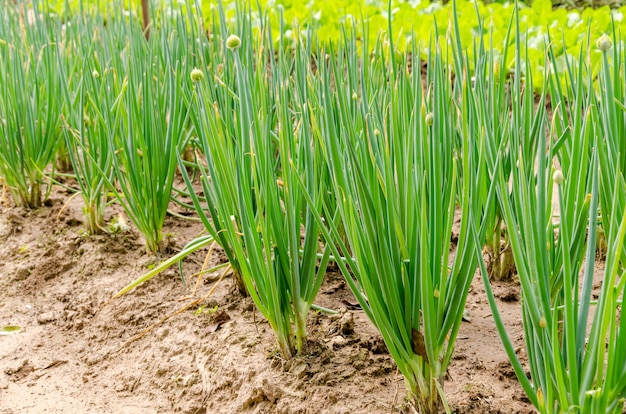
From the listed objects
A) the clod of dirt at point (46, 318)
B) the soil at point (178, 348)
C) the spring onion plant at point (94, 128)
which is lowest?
the clod of dirt at point (46, 318)

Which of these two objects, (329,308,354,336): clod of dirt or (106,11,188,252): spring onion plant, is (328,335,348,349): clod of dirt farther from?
(106,11,188,252): spring onion plant

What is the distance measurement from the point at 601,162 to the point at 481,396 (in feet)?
1.53

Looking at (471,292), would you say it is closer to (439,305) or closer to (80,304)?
(439,305)

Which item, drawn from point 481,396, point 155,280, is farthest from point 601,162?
point 155,280

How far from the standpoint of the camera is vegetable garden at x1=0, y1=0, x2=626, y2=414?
40.9 inches

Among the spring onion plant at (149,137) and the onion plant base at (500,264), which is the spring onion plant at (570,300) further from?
the spring onion plant at (149,137)

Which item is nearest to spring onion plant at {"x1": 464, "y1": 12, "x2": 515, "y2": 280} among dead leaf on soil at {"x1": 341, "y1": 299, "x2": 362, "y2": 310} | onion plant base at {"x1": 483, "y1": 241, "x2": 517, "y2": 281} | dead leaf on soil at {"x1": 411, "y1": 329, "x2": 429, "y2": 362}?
onion plant base at {"x1": 483, "y1": 241, "x2": 517, "y2": 281}

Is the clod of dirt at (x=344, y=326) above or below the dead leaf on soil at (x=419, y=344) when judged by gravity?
below

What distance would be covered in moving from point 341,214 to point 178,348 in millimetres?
654

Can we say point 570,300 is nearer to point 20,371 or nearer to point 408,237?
point 408,237

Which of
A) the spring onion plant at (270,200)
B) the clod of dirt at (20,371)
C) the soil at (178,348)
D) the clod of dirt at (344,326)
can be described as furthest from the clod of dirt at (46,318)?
the clod of dirt at (344,326)

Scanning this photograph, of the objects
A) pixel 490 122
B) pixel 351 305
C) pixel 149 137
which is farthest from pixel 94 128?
pixel 490 122

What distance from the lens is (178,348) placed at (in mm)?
1648

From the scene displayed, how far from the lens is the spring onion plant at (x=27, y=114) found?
2289 mm
